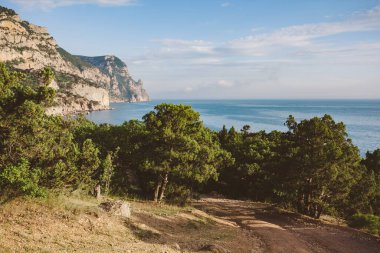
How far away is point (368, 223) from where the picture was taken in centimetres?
3022

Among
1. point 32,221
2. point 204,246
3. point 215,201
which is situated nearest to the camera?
point 32,221

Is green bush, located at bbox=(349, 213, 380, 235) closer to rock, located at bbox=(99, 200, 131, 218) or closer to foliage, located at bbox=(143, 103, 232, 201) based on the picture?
foliage, located at bbox=(143, 103, 232, 201)

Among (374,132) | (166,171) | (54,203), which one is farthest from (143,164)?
(374,132)

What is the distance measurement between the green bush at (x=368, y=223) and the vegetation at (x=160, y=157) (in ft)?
0.28

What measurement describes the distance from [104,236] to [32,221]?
3.53 m

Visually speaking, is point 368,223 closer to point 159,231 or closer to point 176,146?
point 176,146

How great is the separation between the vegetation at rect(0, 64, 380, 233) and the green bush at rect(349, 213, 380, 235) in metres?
0.08

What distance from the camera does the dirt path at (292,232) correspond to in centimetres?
2397

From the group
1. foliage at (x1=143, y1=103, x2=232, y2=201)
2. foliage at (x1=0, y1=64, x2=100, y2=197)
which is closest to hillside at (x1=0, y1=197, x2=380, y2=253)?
foliage at (x1=0, y1=64, x2=100, y2=197)

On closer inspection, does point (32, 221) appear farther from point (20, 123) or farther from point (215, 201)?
point (215, 201)

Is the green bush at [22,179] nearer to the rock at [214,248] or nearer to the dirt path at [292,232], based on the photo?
the rock at [214,248]

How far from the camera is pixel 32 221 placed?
1638 centimetres

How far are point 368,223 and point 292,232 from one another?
308 inches

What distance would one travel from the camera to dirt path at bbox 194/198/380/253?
24.0 metres
